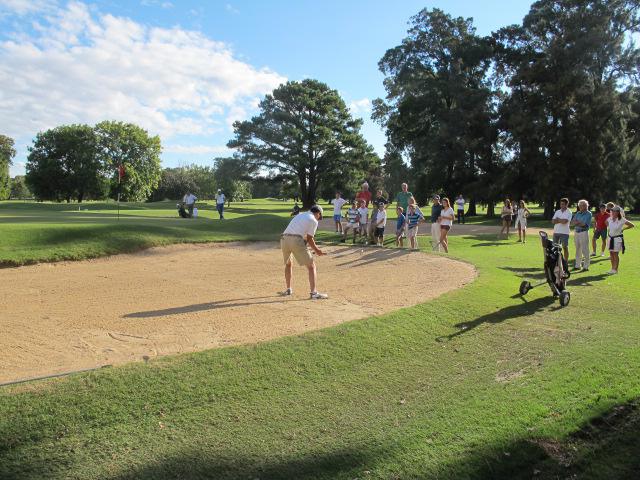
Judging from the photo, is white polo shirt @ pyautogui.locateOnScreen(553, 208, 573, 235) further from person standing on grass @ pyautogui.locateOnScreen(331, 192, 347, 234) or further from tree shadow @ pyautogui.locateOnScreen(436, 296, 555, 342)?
person standing on grass @ pyautogui.locateOnScreen(331, 192, 347, 234)

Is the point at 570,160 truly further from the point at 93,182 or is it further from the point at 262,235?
the point at 93,182

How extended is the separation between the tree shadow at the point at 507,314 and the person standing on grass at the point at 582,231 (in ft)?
16.0

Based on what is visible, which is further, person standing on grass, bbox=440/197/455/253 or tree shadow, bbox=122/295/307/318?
person standing on grass, bbox=440/197/455/253

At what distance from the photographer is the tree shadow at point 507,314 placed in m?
8.55

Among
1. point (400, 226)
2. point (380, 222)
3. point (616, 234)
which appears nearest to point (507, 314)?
point (616, 234)

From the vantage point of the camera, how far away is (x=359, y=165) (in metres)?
62.8

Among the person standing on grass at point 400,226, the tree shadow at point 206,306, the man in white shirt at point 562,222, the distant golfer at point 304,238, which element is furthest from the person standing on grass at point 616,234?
the tree shadow at point 206,306

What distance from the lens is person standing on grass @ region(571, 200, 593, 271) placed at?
14688 millimetres

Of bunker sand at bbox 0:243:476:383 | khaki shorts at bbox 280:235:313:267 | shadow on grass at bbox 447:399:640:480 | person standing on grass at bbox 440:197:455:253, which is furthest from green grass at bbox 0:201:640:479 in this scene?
person standing on grass at bbox 440:197:455:253

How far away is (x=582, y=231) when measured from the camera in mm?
14961

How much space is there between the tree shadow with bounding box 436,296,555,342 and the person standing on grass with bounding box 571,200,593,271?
4.87 metres

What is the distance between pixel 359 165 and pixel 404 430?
193 ft

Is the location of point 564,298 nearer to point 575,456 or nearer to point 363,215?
point 575,456

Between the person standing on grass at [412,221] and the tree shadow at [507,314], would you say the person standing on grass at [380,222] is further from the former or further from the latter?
the tree shadow at [507,314]
